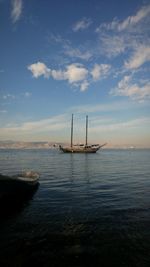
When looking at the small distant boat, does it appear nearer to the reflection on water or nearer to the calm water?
the reflection on water

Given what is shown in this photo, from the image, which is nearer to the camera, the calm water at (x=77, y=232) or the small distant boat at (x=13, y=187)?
the calm water at (x=77, y=232)

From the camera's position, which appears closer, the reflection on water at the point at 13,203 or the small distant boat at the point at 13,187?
the reflection on water at the point at 13,203

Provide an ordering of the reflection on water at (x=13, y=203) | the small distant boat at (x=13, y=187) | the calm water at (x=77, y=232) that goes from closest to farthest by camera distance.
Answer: the calm water at (x=77, y=232)
the reflection on water at (x=13, y=203)
the small distant boat at (x=13, y=187)

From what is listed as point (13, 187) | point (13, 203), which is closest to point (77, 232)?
point (13, 203)

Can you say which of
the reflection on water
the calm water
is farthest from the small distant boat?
the calm water

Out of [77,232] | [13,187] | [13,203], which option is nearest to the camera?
[77,232]

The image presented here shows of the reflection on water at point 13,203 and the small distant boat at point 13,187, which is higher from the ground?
the small distant boat at point 13,187

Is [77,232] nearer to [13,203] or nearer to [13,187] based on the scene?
[13,203]

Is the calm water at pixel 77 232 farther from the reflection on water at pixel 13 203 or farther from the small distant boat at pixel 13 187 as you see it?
the small distant boat at pixel 13 187

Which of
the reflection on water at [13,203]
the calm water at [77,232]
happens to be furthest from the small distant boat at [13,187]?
the calm water at [77,232]

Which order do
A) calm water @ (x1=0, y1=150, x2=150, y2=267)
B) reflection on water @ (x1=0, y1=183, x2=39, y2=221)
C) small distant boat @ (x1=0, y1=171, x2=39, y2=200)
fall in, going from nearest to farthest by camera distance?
calm water @ (x1=0, y1=150, x2=150, y2=267)
reflection on water @ (x1=0, y1=183, x2=39, y2=221)
small distant boat @ (x1=0, y1=171, x2=39, y2=200)

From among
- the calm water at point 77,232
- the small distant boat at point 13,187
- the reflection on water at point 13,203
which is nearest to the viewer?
the calm water at point 77,232

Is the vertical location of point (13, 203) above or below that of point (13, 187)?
below

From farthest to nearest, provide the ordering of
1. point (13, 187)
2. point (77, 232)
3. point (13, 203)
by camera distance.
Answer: point (13, 187) → point (13, 203) → point (77, 232)
